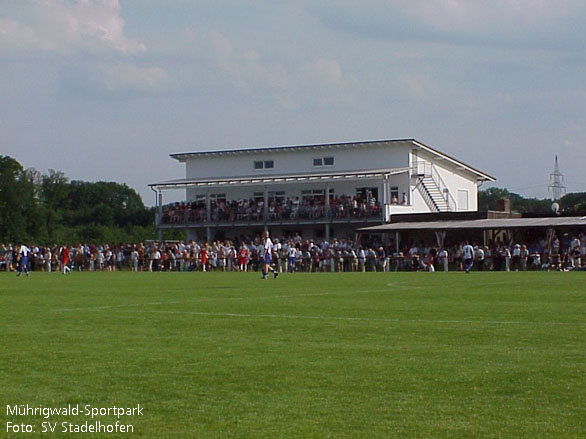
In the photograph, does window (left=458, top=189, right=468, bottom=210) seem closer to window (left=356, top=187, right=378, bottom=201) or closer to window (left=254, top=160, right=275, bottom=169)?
window (left=356, top=187, right=378, bottom=201)

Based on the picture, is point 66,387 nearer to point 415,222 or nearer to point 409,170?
point 415,222

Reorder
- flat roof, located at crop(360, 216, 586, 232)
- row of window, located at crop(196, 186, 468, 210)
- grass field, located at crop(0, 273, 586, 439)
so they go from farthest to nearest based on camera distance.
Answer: row of window, located at crop(196, 186, 468, 210) < flat roof, located at crop(360, 216, 586, 232) < grass field, located at crop(0, 273, 586, 439)

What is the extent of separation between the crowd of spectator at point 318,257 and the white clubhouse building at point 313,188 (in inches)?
202

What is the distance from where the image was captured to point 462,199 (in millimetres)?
78500

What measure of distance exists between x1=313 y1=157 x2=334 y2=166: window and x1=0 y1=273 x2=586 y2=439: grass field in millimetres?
A: 56318

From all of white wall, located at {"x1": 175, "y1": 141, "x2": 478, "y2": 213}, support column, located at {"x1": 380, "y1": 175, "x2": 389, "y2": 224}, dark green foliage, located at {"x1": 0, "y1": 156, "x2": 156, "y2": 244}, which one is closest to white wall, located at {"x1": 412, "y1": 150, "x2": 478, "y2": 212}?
white wall, located at {"x1": 175, "y1": 141, "x2": 478, "y2": 213}

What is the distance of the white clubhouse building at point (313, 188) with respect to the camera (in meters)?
66.1

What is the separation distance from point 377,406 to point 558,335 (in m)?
5.44

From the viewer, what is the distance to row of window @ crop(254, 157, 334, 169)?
74062mm

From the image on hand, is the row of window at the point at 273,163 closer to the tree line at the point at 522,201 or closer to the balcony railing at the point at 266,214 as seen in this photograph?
the balcony railing at the point at 266,214

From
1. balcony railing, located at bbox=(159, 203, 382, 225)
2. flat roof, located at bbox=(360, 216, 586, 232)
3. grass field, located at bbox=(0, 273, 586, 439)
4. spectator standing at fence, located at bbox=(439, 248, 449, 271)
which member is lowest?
grass field, located at bbox=(0, 273, 586, 439)

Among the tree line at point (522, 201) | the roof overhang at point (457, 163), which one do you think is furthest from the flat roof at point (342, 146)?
the tree line at point (522, 201)

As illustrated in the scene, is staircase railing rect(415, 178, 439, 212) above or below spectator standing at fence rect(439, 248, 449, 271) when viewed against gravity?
above

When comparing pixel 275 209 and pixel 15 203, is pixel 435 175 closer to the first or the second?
pixel 275 209
